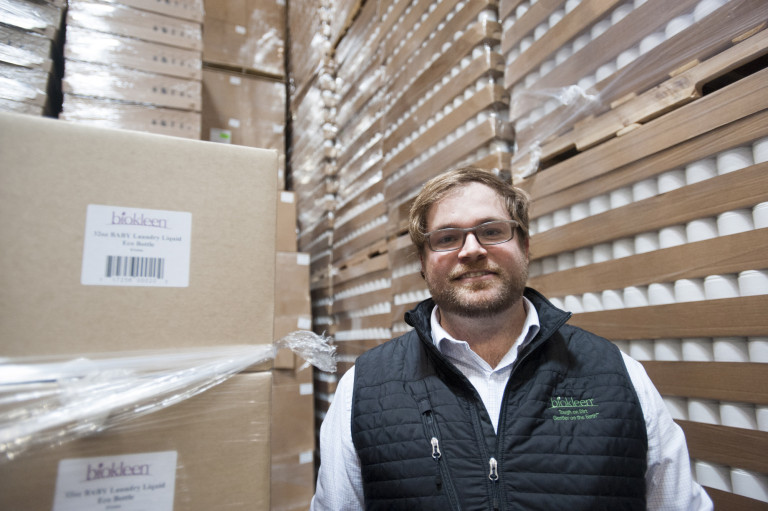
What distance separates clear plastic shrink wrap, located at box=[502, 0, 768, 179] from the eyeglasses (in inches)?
19.4

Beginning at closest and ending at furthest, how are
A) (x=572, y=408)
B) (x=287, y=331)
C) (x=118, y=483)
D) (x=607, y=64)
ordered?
(x=118, y=483) → (x=572, y=408) → (x=607, y=64) → (x=287, y=331)

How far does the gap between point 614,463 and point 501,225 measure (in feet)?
2.35

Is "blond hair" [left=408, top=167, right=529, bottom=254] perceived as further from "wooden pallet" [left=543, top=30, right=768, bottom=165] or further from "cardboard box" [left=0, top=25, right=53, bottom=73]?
"cardboard box" [left=0, top=25, right=53, bottom=73]

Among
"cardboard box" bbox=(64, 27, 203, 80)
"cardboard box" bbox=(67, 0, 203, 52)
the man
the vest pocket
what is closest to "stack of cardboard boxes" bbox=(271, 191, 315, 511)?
"cardboard box" bbox=(64, 27, 203, 80)

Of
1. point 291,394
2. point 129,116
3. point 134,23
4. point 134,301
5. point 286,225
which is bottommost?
point 291,394

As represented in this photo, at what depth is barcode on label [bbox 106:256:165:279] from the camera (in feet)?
2.99

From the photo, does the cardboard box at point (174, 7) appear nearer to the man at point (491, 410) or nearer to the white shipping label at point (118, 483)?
the man at point (491, 410)

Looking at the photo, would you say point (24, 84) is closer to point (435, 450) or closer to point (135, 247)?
point (135, 247)

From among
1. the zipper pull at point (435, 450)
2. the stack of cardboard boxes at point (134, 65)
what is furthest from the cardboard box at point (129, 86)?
the zipper pull at point (435, 450)

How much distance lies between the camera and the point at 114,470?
33.5 inches

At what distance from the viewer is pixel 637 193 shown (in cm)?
149

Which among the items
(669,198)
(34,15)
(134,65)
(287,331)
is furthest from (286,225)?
(669,198)

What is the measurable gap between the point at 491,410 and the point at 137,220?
38.8 inches

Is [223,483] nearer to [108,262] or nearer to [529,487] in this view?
[108,262]
